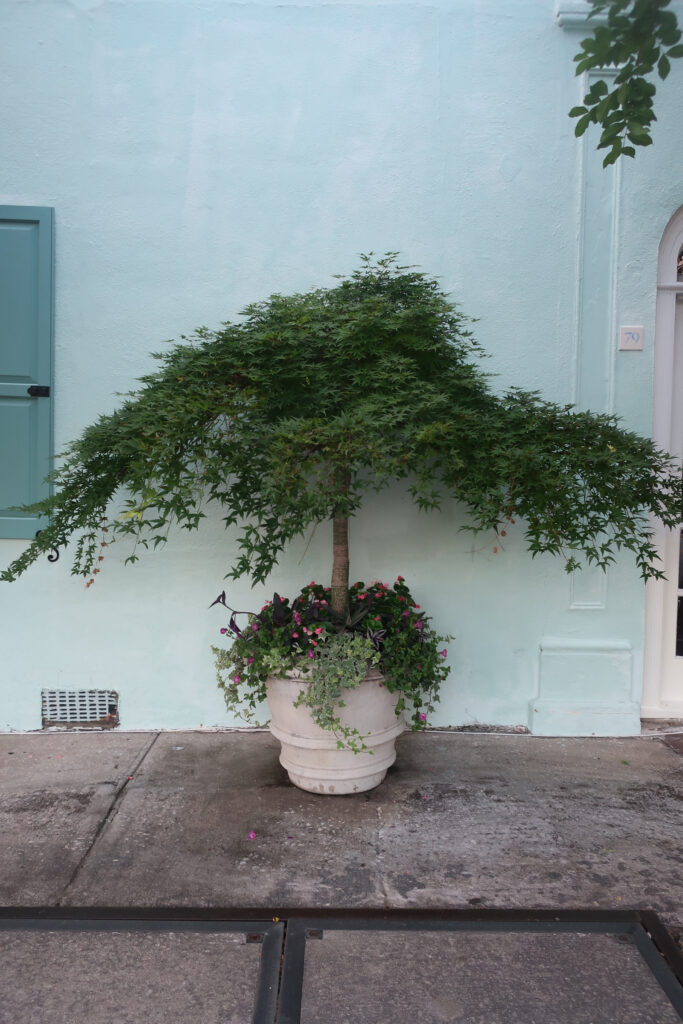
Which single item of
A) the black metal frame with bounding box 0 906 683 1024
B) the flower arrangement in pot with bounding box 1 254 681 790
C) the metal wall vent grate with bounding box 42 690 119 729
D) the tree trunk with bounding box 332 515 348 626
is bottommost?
the black metal frame with bounding box 0 906 683 1024

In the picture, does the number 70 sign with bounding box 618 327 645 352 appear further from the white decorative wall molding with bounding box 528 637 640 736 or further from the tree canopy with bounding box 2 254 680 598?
the white decorative wall molding with bounding box 528 637 640 736

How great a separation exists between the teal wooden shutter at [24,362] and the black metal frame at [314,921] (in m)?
2.01

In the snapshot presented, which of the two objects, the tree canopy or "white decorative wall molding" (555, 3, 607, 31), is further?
"white decorative wall molding" (555, 3, 607, 31)

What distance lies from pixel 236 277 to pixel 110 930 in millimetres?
2984

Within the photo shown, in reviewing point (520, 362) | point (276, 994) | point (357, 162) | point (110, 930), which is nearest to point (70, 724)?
point (110, 930)

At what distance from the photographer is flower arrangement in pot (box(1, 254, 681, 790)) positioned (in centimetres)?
287

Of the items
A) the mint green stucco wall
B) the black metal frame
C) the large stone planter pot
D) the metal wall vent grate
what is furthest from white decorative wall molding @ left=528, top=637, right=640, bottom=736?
the metal wall vent grate

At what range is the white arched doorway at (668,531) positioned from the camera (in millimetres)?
3984

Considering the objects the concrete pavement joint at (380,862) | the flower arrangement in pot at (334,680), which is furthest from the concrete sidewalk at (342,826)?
the flower arrangement in pot at (334,680)

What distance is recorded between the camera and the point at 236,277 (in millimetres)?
3863

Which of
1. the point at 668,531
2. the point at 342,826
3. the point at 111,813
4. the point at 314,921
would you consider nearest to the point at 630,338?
the point at 668,531

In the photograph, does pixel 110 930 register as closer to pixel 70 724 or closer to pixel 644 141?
pixel 70 724

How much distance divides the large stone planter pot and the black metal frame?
2.56 feet

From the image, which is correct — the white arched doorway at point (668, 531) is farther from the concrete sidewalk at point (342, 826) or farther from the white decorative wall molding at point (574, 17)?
the white decorative wall molding at point (574, 17)
